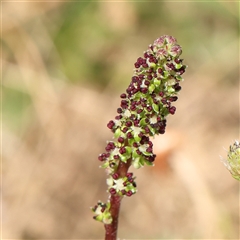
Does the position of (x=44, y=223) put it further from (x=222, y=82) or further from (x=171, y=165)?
(x=222, y=82)

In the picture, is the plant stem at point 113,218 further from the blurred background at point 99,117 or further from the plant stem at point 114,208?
the blurred background at point 99,117

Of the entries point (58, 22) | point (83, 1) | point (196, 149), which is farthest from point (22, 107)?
point (196, 149)

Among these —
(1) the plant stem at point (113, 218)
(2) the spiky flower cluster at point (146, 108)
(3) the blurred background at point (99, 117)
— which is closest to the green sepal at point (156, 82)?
(2) the spiky flower cluster at point (146, 108)

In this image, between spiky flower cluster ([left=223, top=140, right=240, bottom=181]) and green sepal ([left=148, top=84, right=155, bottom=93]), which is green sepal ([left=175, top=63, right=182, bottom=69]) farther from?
spiky flower cluster ([left=223, top=140, right=240, bottom=181])

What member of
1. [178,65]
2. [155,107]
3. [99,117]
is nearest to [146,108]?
→ [155,107]

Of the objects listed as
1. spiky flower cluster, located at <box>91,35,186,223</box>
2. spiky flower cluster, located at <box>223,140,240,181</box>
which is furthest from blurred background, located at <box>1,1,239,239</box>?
spiky flower cluster, located at <box>91,35,186,223</box>
